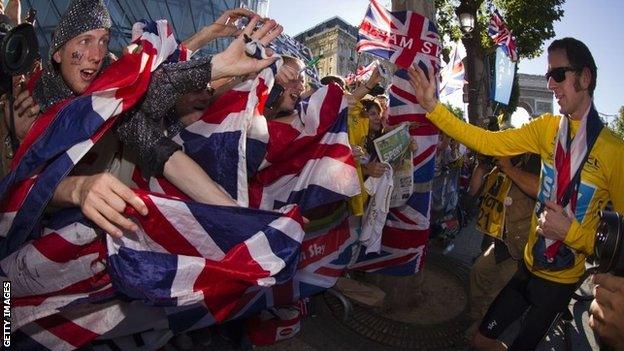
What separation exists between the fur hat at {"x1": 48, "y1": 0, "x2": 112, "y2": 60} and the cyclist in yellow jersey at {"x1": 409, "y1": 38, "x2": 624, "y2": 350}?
8.83 ft

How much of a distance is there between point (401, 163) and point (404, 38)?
3.93ft

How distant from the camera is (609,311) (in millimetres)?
1222

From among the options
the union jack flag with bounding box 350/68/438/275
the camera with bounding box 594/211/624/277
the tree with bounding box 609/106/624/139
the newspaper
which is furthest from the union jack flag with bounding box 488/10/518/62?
the tree with bounding box 609/106/624/139

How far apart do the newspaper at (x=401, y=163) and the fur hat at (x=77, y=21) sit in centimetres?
241

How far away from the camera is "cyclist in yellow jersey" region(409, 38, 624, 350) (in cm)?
229

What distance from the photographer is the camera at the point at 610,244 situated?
151 cm

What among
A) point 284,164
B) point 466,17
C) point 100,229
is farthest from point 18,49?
point 466,17

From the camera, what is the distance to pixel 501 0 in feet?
51.3

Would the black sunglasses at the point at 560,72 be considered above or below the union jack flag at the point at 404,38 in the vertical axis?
below

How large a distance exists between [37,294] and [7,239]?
28cm

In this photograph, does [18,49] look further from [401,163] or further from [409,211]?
[409,211]

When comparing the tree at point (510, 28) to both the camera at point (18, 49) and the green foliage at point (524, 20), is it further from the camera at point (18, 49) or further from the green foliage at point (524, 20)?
the camera at point (18, 49)

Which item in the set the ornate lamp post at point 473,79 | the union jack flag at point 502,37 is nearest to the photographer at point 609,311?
the union jack flag at point 502,37

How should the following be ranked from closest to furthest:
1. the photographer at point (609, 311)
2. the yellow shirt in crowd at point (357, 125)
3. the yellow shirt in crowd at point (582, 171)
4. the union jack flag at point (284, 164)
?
1. the photographer at point (609, 311)
2. the union jack flag at point (284, 164)
3. the yellow shirt in crowd at point (582, 171)
4. the yellow shirt in crowd at point (357, 125)
